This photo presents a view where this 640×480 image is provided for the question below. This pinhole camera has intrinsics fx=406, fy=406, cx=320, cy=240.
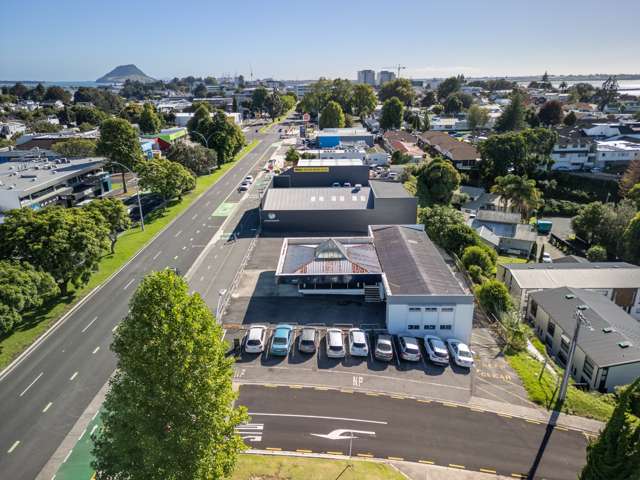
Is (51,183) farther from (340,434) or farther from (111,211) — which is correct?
(340,434)

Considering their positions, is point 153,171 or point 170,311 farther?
point 153,171

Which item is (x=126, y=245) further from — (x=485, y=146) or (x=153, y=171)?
(x=485, y=146)

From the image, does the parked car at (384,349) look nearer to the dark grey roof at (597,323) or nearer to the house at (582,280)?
the dark grey roof at (597,323)

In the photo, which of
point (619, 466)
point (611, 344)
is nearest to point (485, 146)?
point (611, 344)

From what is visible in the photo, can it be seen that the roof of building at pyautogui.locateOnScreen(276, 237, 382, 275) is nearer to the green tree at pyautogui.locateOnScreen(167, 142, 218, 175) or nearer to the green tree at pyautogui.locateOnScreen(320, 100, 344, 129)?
the green tree at pyautogui.locateOnScreen(167, 142, 218, 175)

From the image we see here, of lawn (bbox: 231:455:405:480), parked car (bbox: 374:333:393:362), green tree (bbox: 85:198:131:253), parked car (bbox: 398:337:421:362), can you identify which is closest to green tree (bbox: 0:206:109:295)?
green tree (bbox: 85:198:131:253)
